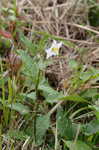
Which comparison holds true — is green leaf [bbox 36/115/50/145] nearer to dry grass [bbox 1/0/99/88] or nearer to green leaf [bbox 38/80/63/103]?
green leaf [bbox 38/80/63/103]

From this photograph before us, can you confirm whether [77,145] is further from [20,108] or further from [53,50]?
[53,50]

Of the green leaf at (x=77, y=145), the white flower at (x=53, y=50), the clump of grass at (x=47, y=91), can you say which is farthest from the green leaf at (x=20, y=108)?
the white flower at (x=53, y=50)

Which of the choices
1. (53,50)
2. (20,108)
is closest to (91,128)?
(20,108)

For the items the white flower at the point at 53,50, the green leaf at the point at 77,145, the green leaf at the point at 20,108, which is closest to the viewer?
the green leaf at the point at 77,145

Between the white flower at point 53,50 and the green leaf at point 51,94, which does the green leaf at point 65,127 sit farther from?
the white flower at point 53,50

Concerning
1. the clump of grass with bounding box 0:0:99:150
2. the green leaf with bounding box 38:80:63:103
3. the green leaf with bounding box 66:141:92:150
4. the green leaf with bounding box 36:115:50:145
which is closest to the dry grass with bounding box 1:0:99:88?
the clump of grass with bounding box 0:0:99:150
